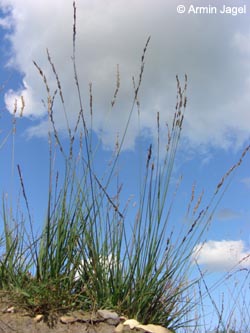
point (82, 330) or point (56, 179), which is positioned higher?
point (56, 179)

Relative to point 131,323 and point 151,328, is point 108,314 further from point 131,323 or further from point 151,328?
point 151,328

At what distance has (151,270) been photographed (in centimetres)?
330

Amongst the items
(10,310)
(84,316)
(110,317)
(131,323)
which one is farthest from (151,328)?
(10,310)

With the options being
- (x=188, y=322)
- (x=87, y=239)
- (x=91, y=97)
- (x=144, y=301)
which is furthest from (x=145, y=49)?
(x=188, y=322)

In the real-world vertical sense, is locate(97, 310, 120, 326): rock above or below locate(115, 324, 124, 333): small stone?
above

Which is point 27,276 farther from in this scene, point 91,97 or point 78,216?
point 91,97

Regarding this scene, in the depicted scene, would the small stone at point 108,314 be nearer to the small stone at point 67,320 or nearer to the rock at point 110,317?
the rock at point 110,317

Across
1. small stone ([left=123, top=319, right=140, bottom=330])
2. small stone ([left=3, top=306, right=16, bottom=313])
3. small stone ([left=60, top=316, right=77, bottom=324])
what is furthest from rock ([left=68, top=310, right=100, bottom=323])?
small stone ([left=3, top=306, right=16, bottom=313])

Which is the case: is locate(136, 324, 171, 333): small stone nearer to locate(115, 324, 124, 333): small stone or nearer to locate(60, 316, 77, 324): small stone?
locate(115, 324, 124, 333): small stone

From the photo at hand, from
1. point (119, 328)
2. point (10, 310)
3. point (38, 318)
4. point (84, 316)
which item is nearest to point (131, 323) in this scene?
point (119, 328)

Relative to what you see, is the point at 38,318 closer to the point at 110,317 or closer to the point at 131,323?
the point at 110,317

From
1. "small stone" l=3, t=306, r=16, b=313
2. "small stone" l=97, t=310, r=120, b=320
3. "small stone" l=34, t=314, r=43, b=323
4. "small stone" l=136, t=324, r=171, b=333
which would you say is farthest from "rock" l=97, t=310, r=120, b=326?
"small stone" l=3, t=306, r=16, b=313

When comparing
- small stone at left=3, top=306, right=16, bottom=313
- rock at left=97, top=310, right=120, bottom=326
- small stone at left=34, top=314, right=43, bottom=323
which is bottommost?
small stone at left=34, top=314, right=43, bottom=323

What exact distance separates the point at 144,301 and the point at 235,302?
1.62 m
